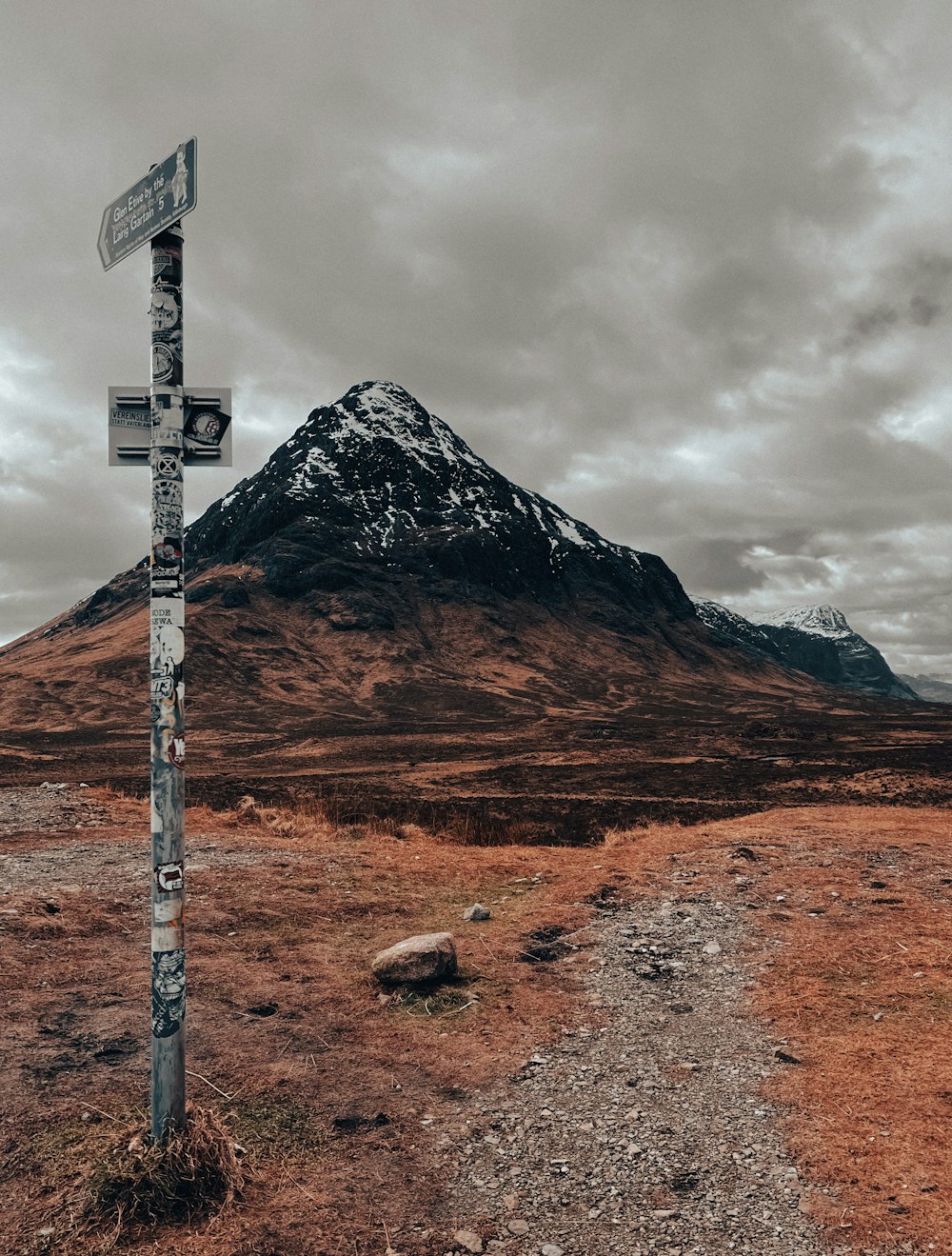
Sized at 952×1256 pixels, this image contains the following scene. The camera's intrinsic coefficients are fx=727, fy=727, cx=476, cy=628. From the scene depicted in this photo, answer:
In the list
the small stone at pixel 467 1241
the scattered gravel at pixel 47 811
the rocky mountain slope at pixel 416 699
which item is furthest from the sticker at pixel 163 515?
the rocky mountain slope at pixel 416 699

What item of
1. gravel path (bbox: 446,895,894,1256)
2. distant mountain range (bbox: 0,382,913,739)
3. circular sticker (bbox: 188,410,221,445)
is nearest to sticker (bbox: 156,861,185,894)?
circular sticker (bbox: 188,410,221,445)

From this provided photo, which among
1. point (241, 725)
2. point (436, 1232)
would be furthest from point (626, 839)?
point (241, 725)

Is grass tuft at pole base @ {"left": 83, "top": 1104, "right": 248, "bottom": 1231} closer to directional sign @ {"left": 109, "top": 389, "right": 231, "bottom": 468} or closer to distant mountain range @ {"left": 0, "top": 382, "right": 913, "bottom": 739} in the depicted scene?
directional sign @ {"left": 109, "top": 389, "right": 231, "bottom": 468}

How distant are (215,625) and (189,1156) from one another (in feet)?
456

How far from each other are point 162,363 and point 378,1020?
6.96m

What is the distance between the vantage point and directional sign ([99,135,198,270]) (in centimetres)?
470

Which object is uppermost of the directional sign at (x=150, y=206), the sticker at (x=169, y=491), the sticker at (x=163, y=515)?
the directional sign at (x=150, y=206)

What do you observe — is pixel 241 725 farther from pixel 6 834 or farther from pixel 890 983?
pixel 890 983

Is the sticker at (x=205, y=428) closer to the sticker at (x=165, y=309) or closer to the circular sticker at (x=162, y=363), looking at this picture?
the circular sticker at (x=162, y=363)

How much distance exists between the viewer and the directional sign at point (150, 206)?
4.70m

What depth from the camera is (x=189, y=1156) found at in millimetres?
4855

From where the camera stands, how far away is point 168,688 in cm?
469

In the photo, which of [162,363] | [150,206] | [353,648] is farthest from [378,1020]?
[353,648]

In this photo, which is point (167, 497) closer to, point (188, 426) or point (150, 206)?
point (188, 426)
